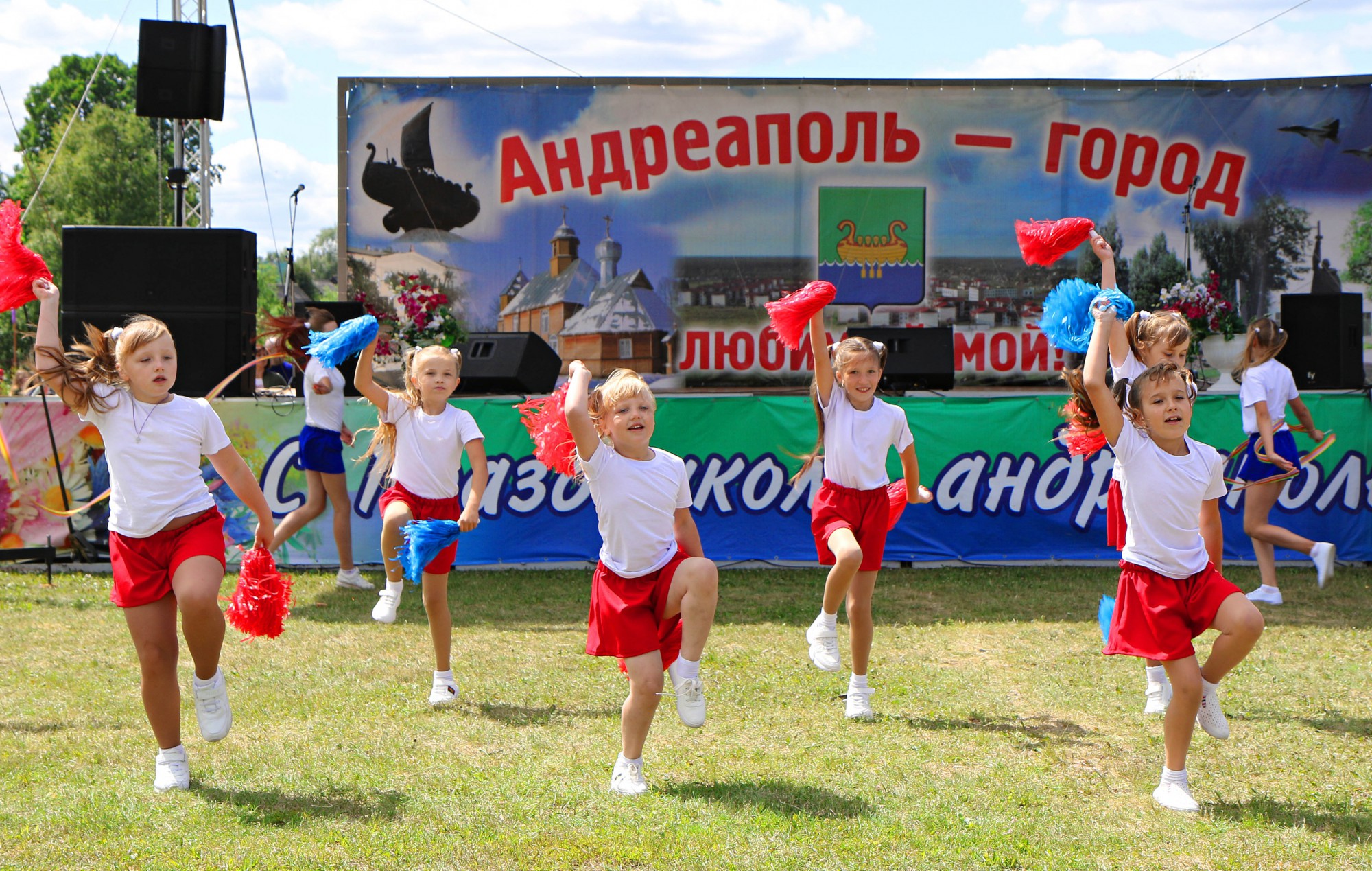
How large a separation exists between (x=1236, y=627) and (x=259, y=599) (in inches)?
132

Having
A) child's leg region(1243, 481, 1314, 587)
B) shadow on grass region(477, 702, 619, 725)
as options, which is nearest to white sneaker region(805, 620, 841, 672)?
shadow on grass region(477, 702, 619, 725)

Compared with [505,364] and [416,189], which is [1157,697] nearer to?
[505,364]

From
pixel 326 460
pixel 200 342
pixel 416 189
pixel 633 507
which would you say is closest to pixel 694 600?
pixel 633 507

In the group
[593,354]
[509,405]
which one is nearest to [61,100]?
[593,354]

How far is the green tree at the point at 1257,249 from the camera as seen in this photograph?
12914 millimetres

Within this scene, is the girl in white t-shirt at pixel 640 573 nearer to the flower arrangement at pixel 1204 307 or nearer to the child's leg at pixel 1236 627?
the child's leg at pixel 1236 627

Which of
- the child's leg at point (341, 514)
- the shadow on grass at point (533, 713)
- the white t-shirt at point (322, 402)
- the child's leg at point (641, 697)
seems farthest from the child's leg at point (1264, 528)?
the white t-shirt at point (322, 402)

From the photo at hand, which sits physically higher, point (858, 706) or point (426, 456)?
point (426, 456)

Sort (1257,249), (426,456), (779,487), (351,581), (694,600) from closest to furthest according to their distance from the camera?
(694,600) < (426,456) < (351,581) < (779,487) < (1257,249)

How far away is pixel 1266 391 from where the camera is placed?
7.59 meters

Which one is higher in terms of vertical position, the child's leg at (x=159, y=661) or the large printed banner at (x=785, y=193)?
the large printed banner at (x=785, y=193)

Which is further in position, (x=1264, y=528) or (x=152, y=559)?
(x=1264, y=528)

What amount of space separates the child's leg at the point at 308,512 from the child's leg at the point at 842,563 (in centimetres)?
460

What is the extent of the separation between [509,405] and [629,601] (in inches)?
195
